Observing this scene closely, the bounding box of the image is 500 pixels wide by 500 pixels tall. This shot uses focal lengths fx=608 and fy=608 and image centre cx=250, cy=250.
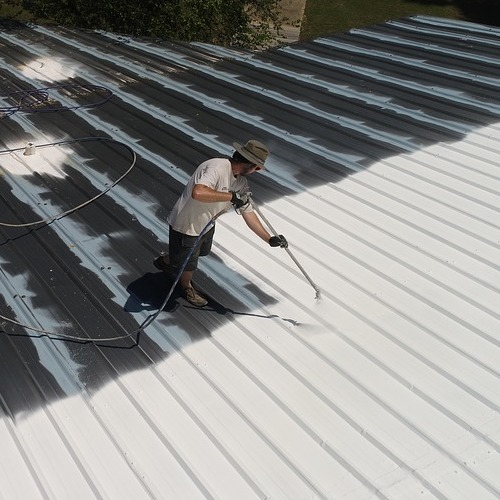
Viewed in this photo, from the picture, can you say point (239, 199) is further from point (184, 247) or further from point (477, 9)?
point (477, 9)

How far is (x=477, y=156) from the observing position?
6.45 meters

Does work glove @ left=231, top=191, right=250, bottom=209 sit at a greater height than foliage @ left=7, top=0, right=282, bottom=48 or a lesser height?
greater

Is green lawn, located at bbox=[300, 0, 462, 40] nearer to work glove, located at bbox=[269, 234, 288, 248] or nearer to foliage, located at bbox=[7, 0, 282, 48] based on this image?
foliage, located at bbox=[7, 0, 282, 48]

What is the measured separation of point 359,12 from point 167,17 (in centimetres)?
1245

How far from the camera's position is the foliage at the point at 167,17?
700 inches

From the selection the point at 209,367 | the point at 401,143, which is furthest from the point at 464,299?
the point at 401,143

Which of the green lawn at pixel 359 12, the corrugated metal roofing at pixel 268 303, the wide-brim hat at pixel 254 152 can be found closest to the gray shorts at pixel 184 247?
the corrugated metal roofing at pixel 268 303

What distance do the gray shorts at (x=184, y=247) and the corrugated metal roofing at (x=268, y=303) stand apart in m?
0.33


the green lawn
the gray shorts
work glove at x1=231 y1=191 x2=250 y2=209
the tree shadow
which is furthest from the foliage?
work glove at x1=231 y1=191 x2=250 y2=209

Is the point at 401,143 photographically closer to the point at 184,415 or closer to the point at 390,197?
the point at 390,197

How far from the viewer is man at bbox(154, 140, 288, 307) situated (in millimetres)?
4125

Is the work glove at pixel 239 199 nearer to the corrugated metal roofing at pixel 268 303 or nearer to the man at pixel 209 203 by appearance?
the man at pixel 209 203

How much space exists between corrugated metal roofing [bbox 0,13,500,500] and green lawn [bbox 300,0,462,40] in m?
18.3

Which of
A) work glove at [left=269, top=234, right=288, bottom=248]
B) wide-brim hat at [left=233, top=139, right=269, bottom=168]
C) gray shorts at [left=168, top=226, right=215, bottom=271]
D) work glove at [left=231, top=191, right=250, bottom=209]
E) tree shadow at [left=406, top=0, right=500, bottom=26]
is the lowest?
tree shadow at [left=406, top=0, right=500, bottom=26]
